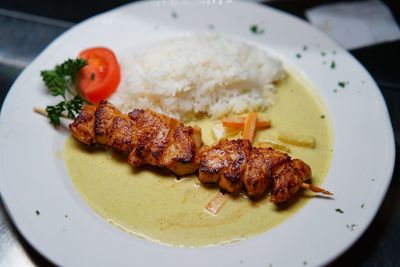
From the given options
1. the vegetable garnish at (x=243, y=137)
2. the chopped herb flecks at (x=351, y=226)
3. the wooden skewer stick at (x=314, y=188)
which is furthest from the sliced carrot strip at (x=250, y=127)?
the chopped herb flecks at (x=351, y=226)

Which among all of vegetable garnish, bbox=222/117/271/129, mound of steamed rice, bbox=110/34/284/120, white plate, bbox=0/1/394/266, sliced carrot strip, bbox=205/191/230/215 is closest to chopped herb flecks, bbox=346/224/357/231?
white plate, bbox=0/1/394/266

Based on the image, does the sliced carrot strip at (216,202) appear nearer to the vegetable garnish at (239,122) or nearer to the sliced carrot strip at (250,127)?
the sliced carrot strip at (250,127)

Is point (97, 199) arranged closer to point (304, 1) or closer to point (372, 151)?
point (372, 151)

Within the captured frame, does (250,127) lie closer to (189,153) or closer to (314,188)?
(189,153)

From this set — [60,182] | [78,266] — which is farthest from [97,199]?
[78,266]

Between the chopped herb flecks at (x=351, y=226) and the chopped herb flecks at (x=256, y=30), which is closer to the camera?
the chopped herb flecks at (x=351, y=226)

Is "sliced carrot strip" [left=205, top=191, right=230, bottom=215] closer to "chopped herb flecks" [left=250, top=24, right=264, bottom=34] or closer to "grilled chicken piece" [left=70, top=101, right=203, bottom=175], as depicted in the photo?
"grilled chicken piece" [left=70, top=101, right=203, bottom=175]
